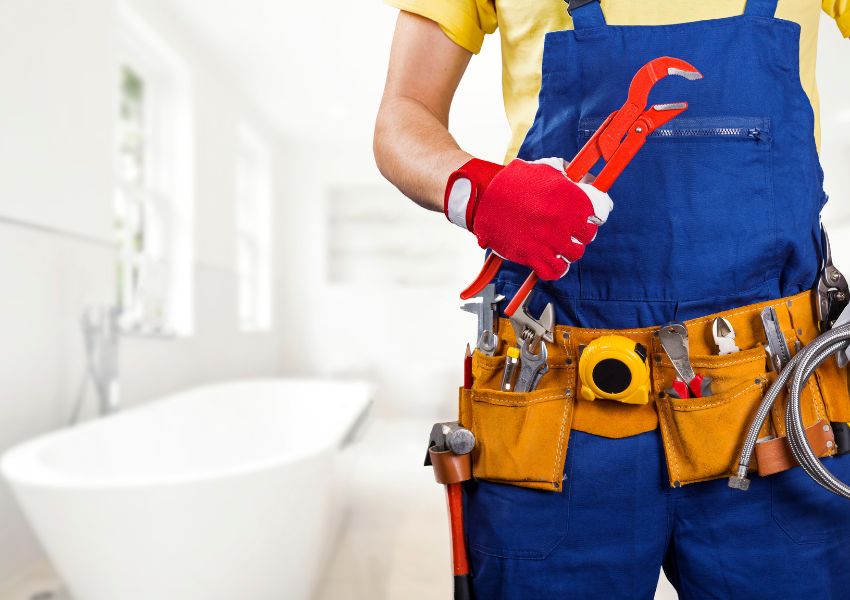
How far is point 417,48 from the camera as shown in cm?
79

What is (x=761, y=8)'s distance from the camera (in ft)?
2.23

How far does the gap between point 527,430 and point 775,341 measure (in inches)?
10.5

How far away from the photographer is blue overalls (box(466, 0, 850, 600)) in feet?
2.16

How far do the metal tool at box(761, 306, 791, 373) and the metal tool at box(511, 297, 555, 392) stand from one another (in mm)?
214

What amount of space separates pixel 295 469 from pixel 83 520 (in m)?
0.47

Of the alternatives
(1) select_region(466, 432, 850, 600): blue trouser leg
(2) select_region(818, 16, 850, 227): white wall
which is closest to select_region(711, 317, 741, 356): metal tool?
(1) select_region(466, 432, 850, 600): blue trouser leg

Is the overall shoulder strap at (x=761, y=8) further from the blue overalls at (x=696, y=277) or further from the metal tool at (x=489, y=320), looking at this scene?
the metal tool at (x=489, y=320)

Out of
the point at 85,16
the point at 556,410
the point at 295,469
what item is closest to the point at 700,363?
the point at 556,410

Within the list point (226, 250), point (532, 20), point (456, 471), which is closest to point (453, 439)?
point (456, 471)

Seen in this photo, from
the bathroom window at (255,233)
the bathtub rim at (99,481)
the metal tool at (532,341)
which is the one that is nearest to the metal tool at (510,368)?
the metal tool at (532,341)

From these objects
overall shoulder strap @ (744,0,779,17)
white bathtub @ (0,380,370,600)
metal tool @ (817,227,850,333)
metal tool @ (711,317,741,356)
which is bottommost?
white bathtub @ (0,380,370,600)

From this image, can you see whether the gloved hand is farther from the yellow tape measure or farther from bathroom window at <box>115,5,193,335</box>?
bathroom window at <box>115,5,193,335</box>

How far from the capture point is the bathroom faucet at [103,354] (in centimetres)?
235

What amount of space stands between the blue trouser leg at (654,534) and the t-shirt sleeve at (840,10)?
1.60 ft
